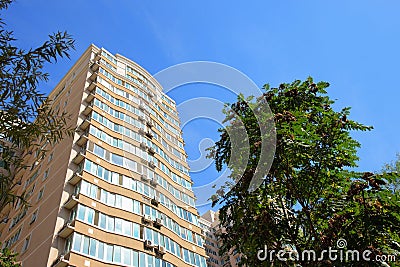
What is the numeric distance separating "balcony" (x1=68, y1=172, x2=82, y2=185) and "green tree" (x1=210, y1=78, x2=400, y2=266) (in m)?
15.3

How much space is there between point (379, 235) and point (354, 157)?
78.1 inches

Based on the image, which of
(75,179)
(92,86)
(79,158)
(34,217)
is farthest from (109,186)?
(92,86)

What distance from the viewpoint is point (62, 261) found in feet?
55.1

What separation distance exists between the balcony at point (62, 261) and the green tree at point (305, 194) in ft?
38.6

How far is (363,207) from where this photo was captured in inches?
267

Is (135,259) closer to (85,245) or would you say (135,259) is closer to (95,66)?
(85,245)

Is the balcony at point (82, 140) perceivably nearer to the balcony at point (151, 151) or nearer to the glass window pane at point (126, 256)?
the balcony at point (151, 151)

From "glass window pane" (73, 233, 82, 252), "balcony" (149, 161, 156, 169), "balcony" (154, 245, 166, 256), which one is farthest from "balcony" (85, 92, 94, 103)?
"balcony" (154, 245, 166, 256)

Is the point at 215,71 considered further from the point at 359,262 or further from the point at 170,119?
the point at 170,119

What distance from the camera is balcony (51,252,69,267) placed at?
16.8 m

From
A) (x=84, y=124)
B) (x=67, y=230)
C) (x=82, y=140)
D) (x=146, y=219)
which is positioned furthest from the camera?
(x=84, y=124)

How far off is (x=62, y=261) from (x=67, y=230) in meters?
2.01

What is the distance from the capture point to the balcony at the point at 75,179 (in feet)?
69.9

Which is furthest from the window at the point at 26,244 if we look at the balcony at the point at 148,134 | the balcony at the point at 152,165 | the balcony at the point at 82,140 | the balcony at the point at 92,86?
the balcony at the point at 92,86
